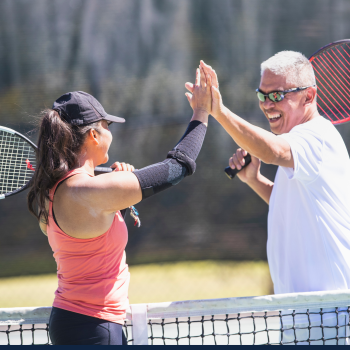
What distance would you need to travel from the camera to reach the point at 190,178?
11.5 ft

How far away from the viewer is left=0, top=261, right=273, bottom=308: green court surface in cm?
340

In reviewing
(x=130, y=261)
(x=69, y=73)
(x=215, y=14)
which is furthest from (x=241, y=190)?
(x=69, y=73)

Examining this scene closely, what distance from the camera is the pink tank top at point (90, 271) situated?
4.06 feet

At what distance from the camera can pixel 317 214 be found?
151 centimetres

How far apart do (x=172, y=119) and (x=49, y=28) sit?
1250 mm

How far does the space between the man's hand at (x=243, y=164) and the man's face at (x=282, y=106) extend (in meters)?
0.25

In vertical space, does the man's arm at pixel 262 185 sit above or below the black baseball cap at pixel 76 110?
below

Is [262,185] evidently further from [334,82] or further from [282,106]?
[334,82]

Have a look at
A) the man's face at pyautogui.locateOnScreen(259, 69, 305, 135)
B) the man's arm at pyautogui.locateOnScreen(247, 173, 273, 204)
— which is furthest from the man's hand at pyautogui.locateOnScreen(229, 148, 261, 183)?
the man's face at pyautogui.locateOnScreen(259, 69, 305, 135)

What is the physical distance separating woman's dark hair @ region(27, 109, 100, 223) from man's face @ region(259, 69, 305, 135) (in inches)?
31.1

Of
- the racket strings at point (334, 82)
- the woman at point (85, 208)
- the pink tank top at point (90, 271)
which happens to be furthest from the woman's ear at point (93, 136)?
the racket strings at point (334, 82)

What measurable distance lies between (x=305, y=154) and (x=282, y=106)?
0.31 m

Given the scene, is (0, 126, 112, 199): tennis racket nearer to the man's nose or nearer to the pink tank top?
the pink tank top

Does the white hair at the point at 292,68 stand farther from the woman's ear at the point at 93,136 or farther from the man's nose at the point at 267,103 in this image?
the woman's ear at the point at 93,136
